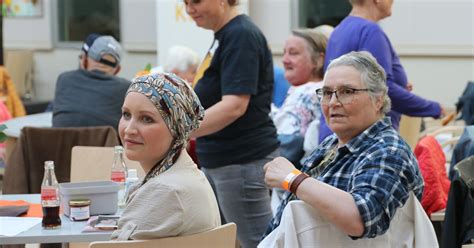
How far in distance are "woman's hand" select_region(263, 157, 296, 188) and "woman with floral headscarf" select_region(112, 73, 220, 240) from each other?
174mm

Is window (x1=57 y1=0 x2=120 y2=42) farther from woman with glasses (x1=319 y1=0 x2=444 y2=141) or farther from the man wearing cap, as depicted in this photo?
woman with glasses (x1=319 y1=0 x2=444 y2=141)

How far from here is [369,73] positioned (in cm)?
276

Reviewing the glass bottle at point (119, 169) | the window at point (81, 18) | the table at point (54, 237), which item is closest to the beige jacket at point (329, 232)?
the table at point (54, 237)

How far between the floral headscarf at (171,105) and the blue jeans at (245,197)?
1.04 m

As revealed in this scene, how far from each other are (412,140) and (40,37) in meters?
7.77

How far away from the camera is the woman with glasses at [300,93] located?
470 centimetres

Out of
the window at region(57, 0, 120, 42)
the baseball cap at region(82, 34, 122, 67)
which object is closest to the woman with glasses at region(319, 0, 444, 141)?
the baseball cap at region(82, 34, 122, 67)

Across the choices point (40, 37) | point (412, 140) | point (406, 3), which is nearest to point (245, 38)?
point (412, 140)

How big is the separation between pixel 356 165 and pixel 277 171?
23cm

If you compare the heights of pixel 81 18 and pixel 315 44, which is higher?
pixel 315 44

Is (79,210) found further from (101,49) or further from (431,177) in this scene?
(101,49)

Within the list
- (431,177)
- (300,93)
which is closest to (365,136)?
(431,177)

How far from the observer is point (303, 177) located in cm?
254

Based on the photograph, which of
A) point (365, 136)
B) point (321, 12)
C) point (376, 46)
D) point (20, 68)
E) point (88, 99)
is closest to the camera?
point (365, 136)
